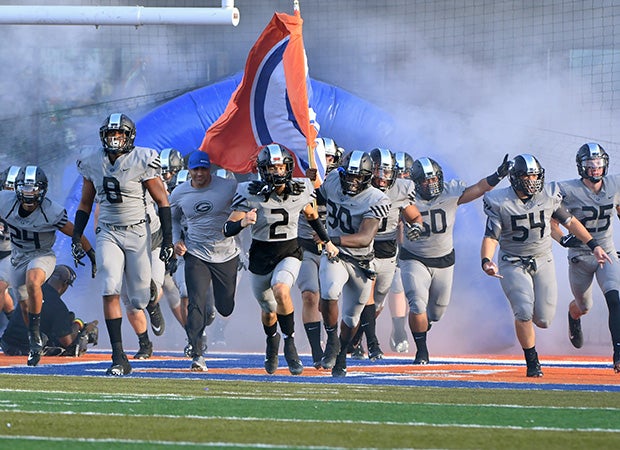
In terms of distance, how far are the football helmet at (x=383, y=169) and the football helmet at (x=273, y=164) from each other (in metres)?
1.47

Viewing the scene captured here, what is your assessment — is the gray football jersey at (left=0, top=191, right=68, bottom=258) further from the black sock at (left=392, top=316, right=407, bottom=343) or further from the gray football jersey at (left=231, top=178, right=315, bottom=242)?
the black sock at (left=392, top=316, right=407, bottom=343)

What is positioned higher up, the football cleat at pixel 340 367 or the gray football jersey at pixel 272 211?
the gray football jersey at pixel 272 211

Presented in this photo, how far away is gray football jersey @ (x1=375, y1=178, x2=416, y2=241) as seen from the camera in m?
10.2

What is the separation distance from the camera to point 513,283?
29.3 ft

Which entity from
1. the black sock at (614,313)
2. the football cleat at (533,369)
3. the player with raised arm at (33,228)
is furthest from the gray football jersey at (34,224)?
the black sock at (614,313)

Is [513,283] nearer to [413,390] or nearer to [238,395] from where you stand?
[413,390]

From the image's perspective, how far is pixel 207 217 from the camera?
9.93 meters

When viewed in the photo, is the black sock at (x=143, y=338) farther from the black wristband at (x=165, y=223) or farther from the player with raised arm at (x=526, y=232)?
the player with raised arm at (x=526, y=232)

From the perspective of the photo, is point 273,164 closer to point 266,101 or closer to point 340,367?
point 340,367

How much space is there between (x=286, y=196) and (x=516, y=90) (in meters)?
8.40

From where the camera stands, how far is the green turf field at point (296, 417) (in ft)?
15.2

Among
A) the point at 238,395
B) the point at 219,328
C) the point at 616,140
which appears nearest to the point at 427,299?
the point at 219,328

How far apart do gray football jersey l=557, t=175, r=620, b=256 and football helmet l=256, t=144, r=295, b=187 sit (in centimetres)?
237

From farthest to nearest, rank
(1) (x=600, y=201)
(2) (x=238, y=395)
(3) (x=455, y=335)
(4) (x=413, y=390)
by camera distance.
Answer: (3) (x=455, y=335) < (1) (x=600, y=201) < (4) (x=413, y=390) < (2) (x=238, y=395)
